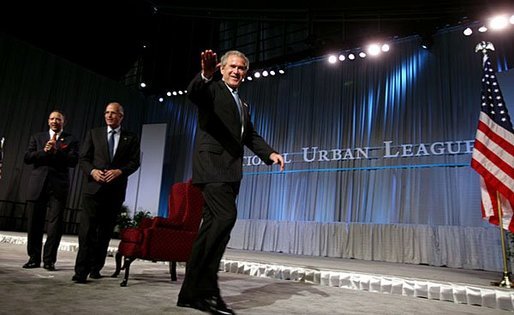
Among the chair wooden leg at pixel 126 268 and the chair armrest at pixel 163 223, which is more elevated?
the chair armrest at pixel 163 223

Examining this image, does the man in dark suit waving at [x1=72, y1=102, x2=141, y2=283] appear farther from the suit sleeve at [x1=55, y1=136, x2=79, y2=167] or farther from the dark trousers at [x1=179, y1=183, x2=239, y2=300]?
the dark trousers at [x1=179, y1=183, x2=239, y2=300]

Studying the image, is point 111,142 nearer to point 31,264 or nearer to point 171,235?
point 171,235

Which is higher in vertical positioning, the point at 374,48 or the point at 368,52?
the point at 368,52

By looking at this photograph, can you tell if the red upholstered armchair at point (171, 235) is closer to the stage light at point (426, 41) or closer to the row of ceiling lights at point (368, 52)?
the row of ceiling lights at point (368, 52)

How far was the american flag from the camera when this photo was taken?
3646 mm

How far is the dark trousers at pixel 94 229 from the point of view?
258 cm

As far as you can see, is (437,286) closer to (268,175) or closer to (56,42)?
(268,175)

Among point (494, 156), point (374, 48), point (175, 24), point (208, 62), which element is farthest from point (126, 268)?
point (175, 24)

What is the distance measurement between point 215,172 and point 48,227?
1.96m

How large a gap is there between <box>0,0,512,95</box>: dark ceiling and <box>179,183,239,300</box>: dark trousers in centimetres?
611

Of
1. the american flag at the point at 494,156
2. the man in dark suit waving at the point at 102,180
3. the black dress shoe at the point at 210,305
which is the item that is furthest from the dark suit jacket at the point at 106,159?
the american flag at the point at 494,156

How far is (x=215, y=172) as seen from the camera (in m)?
1.91

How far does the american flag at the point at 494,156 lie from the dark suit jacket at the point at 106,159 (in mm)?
3265

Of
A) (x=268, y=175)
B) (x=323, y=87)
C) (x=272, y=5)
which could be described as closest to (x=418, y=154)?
(x=323, y=87)
